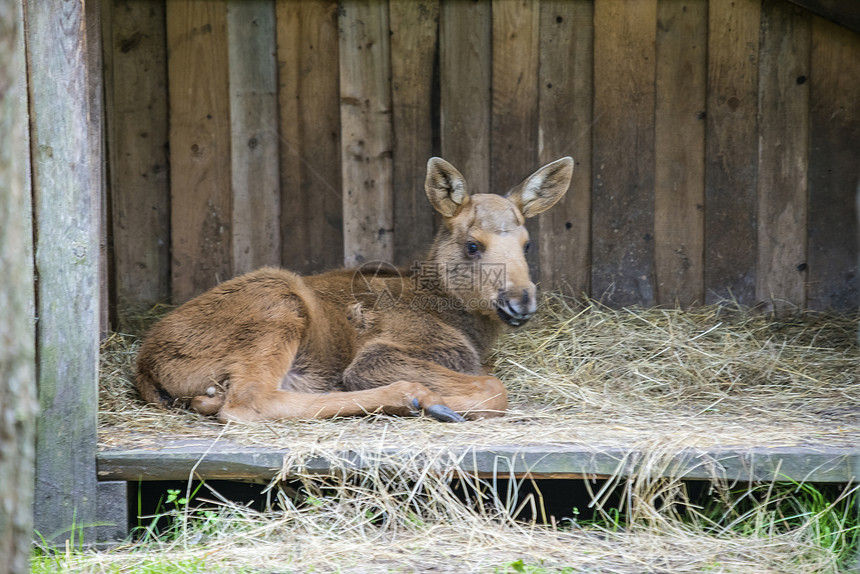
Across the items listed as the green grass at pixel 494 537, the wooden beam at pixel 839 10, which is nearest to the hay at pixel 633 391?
the green grass at pixel 494 537

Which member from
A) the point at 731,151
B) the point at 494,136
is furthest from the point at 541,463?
the point at 731,151

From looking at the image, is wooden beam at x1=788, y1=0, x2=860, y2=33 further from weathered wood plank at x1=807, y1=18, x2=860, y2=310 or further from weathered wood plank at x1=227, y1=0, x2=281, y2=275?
weathered wood plank at x1=227, y1=0, x2=281, y2=275

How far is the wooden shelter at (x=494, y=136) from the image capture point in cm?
672

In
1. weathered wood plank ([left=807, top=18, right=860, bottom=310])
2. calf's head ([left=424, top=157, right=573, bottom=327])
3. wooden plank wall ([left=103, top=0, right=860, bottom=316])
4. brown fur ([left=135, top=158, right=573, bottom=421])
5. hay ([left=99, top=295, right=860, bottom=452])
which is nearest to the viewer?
hay ([left=99, top=295, right=860, bottom=452])

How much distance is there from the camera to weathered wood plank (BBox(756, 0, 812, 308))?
21.8 ft

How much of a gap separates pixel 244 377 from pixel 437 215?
2712 mm

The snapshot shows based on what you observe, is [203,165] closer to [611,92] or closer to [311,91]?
[311,91]

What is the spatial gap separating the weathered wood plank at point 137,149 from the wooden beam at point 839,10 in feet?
17.7

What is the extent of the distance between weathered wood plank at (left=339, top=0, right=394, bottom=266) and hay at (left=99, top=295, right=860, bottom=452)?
5.16 feet

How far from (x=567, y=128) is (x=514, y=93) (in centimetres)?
56

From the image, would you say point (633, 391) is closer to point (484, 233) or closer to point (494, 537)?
point (484, 233)

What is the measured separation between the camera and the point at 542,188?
6.09 meters

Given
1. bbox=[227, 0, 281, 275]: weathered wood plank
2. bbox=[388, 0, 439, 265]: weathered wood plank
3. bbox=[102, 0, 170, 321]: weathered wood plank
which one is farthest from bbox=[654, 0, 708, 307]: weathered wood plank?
bbox=[102, 0, 170, 321]: weathered wood plank

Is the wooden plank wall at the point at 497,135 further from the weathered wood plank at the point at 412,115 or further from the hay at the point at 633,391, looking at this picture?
the hay at the point at 633,391
